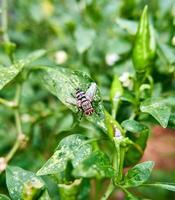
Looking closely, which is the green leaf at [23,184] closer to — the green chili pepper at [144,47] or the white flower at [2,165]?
the white flower at [2,165]

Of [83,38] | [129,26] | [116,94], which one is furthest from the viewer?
[83,38]

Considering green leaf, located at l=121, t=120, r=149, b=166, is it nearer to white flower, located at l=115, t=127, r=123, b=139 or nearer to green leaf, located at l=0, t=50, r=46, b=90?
white flower, located at l=115, t=127, r=123, b=139

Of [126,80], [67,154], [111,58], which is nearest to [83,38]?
[111,58]

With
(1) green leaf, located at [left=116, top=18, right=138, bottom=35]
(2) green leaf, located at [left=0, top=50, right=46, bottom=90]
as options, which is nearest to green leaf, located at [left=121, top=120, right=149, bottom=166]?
(2) green leaf, located at [left=0, top=50, right=46, bottom=90]

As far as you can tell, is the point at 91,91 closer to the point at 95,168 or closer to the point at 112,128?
the point at 112,128

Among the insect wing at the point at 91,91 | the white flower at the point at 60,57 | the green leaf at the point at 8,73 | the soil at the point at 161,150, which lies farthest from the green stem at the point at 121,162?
the soil at the point at 161,150
